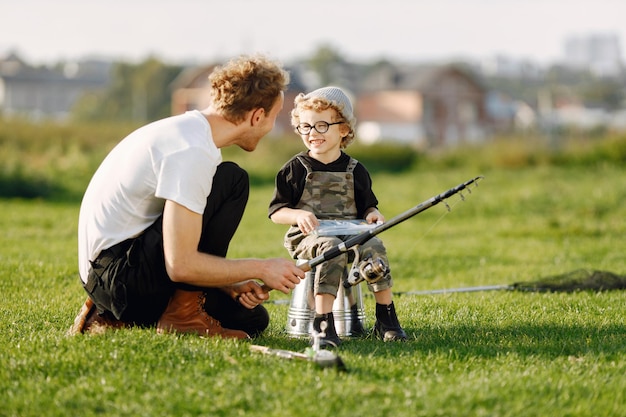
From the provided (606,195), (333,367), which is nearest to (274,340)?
(333,367)

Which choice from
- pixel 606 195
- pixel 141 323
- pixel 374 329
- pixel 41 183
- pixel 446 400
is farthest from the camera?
pixel 41 183

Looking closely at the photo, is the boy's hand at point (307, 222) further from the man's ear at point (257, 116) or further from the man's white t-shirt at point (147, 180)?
the man's white t-shirt at point (147, 180)

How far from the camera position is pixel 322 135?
18.5ft

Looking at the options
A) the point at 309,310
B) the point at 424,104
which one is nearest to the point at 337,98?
the point at 309,310

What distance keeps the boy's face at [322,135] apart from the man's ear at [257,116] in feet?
2.48

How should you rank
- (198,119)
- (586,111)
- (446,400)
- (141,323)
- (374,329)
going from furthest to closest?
1. (586,111)
2. (374,329)
3. (141,323)
4. (198,119)
5. (446,400)

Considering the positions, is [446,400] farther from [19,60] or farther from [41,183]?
[19,60]

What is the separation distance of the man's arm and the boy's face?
3.33 feet

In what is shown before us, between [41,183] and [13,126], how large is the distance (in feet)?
36.3

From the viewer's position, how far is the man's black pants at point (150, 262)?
4.75 metres

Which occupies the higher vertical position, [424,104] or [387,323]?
[424,104]

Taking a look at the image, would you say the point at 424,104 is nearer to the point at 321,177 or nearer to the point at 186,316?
the point at 321,177

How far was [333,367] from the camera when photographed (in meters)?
4.31

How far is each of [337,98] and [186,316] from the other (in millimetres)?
1576
